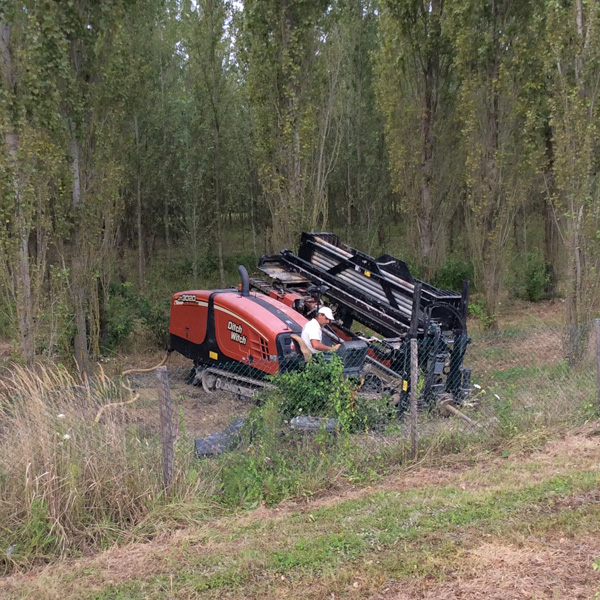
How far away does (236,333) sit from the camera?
8.72 meters

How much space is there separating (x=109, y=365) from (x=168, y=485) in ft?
24.9

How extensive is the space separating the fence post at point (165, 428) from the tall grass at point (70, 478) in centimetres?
10

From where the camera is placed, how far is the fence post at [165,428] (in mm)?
4809

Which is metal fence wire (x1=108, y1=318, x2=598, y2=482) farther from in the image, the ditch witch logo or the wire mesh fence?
the ditch witch logo

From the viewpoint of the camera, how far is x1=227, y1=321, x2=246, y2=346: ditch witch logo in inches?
338

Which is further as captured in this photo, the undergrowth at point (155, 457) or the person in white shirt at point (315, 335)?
the person in white shirt at point (315, 335)

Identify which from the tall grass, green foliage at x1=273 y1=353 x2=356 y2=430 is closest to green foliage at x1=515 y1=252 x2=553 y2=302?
green foliage at x1=273 y1=353 x2=356 y2=430

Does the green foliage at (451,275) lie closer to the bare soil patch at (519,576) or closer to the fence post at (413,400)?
the fence post at (413,400)

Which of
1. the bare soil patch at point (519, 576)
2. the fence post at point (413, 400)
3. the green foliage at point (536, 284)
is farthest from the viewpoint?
the green foliage at point (536, 284)

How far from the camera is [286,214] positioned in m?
13.3

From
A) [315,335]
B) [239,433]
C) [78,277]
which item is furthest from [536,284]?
[239,433]

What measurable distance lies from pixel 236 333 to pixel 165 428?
13.0 feet

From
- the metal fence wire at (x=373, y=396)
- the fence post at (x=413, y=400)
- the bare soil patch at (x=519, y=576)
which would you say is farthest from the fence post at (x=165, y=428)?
the fence post at (x=413, y=400)

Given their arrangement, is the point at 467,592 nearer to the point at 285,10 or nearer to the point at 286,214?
the point at 286,214
